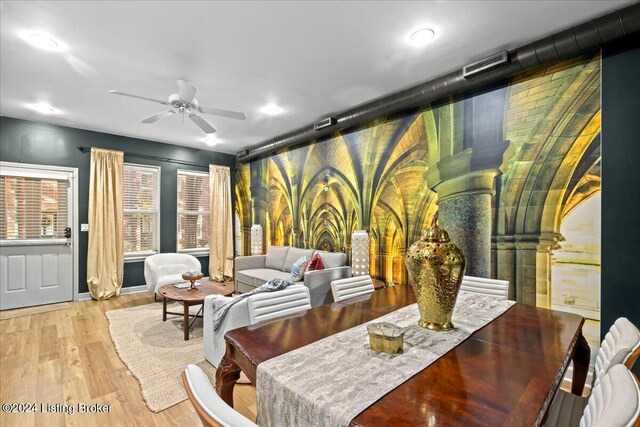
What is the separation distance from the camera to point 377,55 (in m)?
2.68

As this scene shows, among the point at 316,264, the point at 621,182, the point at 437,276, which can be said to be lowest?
the point at 316,264

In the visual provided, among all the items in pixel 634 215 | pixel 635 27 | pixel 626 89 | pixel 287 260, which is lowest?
pixel 287 260

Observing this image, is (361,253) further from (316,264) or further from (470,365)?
(470,365)

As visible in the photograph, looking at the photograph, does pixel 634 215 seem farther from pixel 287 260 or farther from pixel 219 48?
pixel 287 260

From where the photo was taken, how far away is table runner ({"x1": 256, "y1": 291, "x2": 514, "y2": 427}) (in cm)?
92

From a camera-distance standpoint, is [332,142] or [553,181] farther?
[332,142]

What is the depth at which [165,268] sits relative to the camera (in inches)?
186

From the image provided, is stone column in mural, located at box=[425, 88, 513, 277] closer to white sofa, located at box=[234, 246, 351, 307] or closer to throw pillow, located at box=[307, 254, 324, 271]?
white sofa, located at box=[234, 246, 351, 307]

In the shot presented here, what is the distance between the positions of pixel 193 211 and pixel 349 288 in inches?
185

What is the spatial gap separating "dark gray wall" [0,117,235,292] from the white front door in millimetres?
119

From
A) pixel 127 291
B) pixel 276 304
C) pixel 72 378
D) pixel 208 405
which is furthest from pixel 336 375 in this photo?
pixel 127 291

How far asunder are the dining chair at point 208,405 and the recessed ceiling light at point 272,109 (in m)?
3.54

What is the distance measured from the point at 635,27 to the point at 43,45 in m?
4.50

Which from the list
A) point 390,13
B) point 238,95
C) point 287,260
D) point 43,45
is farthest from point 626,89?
point 43,45
